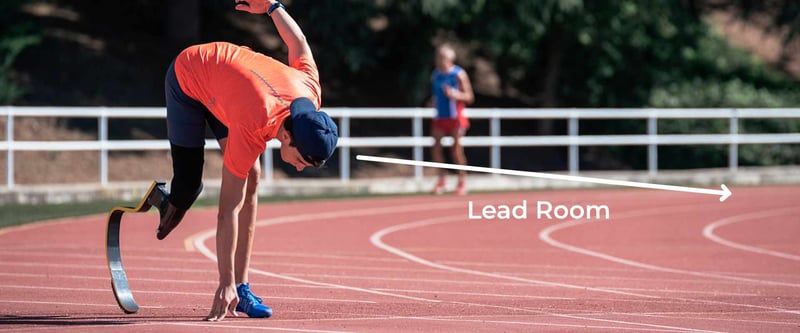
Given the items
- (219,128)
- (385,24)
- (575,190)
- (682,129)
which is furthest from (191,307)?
(385,24)

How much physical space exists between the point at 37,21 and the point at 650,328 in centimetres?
2260

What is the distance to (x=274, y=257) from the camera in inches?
466

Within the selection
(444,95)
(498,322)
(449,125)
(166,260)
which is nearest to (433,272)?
(166,260)

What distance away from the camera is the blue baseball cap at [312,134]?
659 centimetres

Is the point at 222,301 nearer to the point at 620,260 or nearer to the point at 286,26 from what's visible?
A: the point at 286,26

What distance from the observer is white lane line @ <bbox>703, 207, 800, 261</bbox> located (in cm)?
1251

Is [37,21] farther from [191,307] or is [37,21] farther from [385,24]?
[191,307]

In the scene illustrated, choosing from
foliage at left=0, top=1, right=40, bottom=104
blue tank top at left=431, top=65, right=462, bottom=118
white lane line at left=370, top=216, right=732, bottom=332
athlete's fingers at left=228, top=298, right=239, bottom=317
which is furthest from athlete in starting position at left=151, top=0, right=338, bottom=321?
foliage at left=0, top=1, right=40, bottom=104

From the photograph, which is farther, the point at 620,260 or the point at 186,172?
the point at 620,260

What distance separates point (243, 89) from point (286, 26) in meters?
0.78

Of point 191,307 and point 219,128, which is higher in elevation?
point 219,128

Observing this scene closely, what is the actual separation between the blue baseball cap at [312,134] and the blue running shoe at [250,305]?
1.39 m

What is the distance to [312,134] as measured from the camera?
6.59 metres

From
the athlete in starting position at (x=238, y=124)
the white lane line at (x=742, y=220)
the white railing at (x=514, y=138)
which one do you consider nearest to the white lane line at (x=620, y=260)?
the white lane line at (x=742, y=220)
